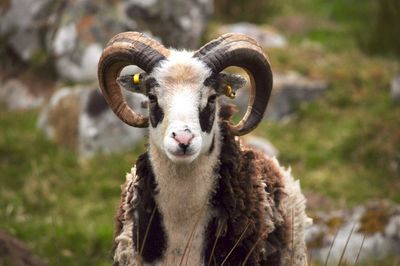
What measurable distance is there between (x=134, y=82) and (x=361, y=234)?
191 inches

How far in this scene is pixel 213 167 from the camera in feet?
20.7

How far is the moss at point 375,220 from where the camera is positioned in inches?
411

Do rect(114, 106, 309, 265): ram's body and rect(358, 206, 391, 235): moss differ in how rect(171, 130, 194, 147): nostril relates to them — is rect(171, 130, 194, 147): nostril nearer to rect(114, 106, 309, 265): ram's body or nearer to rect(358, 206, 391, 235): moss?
rect(114, 106, 309, 265): ram's body

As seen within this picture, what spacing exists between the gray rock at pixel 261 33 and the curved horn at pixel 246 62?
1095cm

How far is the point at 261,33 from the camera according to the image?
18.6 m

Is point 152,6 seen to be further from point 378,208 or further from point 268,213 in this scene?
point 268,213

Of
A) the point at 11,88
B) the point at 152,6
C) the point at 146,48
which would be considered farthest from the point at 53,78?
the point at 146,48

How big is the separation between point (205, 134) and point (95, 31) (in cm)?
863

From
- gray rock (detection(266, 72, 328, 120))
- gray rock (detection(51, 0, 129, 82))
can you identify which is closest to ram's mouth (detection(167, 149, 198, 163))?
gray rock (detection(51, 0, 129, 82))

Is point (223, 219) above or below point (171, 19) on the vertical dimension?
below

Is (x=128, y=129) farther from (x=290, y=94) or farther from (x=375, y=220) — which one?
(x=375, y=220)

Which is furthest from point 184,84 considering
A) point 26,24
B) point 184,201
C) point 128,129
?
point 26,24

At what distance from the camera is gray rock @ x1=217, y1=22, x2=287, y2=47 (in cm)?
1795

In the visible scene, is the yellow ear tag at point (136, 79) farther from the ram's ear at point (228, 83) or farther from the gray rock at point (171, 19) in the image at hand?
the gray rock at point (171, 19)
